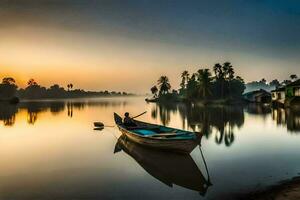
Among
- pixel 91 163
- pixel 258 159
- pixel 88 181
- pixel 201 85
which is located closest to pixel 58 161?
pixel 91 163

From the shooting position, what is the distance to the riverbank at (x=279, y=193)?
10.0 metres

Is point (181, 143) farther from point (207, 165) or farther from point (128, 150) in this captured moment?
point (128, 150)

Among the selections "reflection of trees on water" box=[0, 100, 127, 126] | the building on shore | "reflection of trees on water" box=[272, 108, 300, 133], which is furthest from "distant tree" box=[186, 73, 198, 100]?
"reflection of trees on water" box=[272, 108, 300, 133]

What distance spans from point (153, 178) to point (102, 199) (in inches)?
149

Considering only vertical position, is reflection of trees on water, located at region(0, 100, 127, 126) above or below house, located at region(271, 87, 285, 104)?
below

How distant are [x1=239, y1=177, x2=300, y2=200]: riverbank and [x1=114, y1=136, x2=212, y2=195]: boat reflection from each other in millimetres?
2165

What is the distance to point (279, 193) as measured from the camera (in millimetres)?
10594

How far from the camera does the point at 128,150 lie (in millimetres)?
22234

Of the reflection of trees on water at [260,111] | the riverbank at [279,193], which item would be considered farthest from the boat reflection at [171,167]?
the reflection of trees on water at [260,111]

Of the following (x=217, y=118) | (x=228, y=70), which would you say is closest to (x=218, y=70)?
(x=228, y=70)

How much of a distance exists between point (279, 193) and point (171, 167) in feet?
22.7

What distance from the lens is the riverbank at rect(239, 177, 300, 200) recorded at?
10031mm

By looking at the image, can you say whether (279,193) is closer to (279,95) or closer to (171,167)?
(171,167)

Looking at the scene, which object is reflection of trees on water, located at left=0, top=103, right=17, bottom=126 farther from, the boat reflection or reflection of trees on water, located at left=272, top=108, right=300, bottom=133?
reflection of trees on water, located at left=272, top=108, right=300, bottom=133
